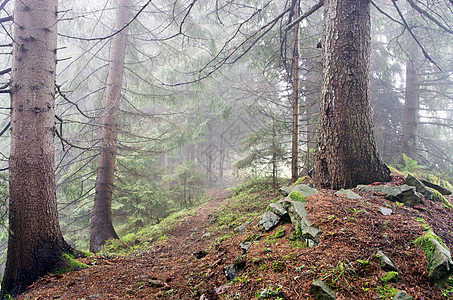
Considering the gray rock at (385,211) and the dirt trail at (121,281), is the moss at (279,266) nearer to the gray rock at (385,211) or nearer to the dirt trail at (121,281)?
the dirt trail at (121,281)

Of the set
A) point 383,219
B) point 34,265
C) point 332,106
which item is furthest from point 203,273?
point 332,106

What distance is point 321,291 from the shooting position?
165cm

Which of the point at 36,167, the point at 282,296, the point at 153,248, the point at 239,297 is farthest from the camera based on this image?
the point at 153,248

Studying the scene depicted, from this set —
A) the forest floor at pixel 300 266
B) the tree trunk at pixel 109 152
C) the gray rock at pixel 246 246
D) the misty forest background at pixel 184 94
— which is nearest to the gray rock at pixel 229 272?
the forest floor at pixel 300 266

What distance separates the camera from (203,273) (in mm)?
2744

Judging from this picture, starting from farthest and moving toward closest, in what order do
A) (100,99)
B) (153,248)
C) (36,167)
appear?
(100,99)
(153,248)
(36,167)

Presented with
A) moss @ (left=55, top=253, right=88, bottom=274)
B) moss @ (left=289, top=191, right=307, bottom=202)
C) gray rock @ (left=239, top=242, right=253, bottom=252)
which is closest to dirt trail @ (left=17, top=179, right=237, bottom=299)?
moss @ (left=55, top=253, right=88, bottom=274)

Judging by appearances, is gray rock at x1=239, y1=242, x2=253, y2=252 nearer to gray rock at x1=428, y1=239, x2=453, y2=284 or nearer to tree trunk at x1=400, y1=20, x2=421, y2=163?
gray rock at x1=428, y1=239, x2=453, y2=284

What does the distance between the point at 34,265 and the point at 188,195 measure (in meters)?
7.84

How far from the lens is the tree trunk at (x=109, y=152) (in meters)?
6.48

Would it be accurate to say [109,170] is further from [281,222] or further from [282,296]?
[282,296]

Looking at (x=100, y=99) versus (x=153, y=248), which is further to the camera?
(x=100, y=99)

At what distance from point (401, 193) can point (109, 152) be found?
692cm

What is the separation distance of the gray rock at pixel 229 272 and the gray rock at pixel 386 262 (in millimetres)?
1373
